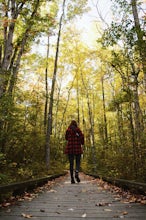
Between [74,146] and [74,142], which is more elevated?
[74,142]

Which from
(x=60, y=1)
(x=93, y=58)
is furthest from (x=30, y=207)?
(x=93, y=58)

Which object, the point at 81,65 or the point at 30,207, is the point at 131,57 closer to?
the point at 30,207

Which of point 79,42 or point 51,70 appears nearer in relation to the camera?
point 79,42

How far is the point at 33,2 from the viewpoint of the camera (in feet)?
31.8

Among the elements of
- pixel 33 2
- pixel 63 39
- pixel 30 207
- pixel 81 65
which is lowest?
pixel 30 207

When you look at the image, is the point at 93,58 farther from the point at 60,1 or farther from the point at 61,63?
the point at 60,1

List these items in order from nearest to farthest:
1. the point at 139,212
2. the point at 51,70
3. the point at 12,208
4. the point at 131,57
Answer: the point at 139,212 → the point at 12,208 → the point at 131,57 → the point at 51,70

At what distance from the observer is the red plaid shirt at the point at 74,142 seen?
798 cm

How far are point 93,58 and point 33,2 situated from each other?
12.2 metres

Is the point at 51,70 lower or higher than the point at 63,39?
lower

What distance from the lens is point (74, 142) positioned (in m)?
8.07

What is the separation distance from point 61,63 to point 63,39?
3.65 m

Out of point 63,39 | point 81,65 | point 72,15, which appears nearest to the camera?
point 72,15

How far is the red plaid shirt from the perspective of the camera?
Result: 7.98m
